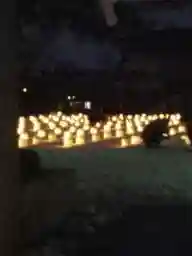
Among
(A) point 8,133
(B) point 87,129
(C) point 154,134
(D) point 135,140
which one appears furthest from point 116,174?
(A) point 8,133

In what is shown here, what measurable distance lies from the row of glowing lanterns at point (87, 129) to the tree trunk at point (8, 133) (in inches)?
39.8

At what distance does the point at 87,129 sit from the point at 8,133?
174 centimetres

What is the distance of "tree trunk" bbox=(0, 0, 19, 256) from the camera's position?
782mm

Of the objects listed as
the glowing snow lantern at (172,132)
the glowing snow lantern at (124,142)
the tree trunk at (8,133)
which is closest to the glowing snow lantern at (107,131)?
the glowing snow lantern at (124,142)

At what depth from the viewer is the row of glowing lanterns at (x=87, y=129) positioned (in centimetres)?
208

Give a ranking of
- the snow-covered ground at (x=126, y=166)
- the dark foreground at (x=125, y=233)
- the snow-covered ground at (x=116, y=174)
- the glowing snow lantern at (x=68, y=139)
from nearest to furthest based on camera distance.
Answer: the dark foreground at (x=125, y=233), the snow-covered ground at (x=116, y=174), the snow-covered ground at (x=126, y=166), the glowing snow lantern at (x=68, y=139)

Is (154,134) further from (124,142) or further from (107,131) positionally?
(107,131)

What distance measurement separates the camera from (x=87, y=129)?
2545 millimetres

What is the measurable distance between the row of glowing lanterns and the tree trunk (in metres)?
1.01

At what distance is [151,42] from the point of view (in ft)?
4.69

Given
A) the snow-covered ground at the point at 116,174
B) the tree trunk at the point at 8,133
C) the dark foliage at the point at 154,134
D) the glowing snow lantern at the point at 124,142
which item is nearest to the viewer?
the tree trunk at the point at 8,133

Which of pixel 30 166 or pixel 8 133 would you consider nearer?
pixel 8 133

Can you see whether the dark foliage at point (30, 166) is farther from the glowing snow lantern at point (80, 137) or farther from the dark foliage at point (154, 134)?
the dark foliage at point (154, 134)

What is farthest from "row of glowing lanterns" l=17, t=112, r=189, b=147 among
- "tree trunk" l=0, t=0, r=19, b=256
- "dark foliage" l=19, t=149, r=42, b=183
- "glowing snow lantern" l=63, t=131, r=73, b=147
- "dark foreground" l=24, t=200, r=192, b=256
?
"tree trunk" l=0, t=0, r=19, b=256
